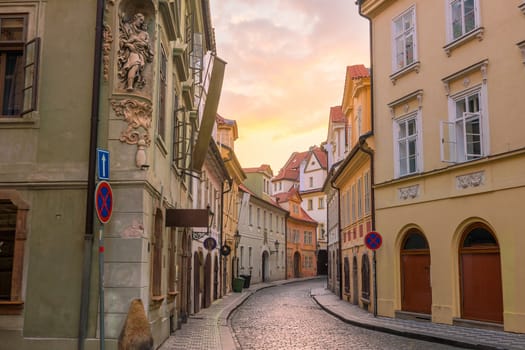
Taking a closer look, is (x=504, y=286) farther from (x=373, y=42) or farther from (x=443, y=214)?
(x=373, y=42)

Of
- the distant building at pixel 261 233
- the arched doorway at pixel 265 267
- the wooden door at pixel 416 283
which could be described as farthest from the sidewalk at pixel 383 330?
the arched doorway at pixel 265 267

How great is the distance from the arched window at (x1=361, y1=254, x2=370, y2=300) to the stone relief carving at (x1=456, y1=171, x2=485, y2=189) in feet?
23.8

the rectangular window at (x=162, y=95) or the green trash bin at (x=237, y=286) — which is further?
the green trash bin at (x=237, y=286)

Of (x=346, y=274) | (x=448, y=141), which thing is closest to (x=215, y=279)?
(x=346, y=274)

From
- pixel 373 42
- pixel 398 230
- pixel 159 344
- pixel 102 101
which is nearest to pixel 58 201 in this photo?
pixel 102 101

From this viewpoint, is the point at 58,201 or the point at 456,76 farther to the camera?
the point at 456,76

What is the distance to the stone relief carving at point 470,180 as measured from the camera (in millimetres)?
16469

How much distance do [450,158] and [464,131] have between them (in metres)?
0.94

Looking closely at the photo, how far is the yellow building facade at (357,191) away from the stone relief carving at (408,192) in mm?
2163

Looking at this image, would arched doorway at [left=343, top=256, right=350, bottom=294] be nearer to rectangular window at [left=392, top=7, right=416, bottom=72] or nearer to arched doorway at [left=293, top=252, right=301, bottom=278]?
rectangular window at [left=392, top=7, right=416, bottom=72]

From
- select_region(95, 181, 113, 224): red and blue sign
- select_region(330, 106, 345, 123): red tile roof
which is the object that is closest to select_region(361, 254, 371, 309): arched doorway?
select_region(330, 106, 345, 123): red tile roof

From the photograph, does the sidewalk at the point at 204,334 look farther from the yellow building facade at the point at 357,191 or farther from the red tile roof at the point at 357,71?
the red tile roof at the point at 357,71

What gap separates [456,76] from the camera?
17.6m

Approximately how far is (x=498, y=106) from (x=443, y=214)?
143 inches
